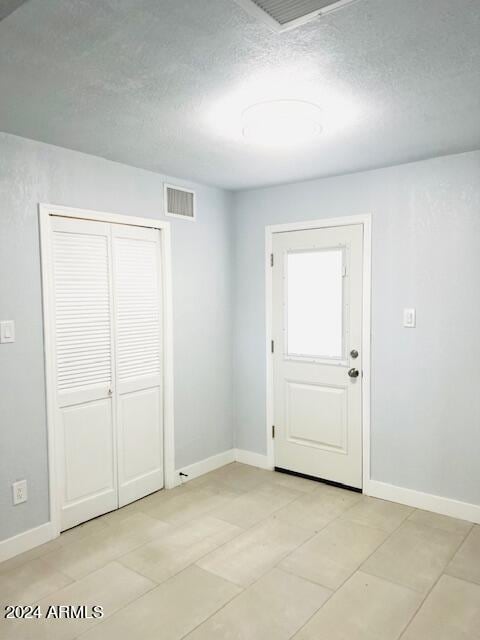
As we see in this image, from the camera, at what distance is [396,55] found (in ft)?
5.80

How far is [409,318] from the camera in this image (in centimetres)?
327

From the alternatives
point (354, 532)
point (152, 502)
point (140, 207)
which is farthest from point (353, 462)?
point (140, 207)

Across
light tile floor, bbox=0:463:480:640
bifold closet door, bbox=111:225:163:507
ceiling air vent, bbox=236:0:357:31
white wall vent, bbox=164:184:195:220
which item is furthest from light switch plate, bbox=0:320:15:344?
ceiling air vent, bbox=236:0:357:31

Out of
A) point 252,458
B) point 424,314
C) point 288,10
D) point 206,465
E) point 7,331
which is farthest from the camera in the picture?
point 252,458

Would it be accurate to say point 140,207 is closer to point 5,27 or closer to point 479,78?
point 5,27

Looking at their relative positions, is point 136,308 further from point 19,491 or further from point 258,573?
point 258,573

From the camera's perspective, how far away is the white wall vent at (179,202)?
11.8 feet

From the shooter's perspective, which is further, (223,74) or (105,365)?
(105,365)

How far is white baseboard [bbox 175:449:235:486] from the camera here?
3807 mm

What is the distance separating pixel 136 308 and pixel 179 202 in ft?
2.97

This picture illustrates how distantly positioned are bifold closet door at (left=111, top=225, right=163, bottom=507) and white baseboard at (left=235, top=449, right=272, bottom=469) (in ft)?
2.80

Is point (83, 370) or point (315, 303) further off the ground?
point (315, 303)

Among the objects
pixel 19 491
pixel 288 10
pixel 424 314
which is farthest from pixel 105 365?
pixel 288 10

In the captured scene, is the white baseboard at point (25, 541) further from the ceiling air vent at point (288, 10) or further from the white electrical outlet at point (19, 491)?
the ceiling air vent at point (288, 10)
